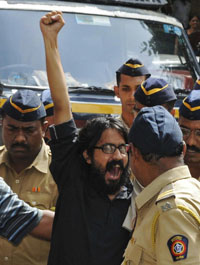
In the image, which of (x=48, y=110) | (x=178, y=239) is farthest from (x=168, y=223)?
(x=48, y=110)

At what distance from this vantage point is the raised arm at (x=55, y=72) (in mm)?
3564

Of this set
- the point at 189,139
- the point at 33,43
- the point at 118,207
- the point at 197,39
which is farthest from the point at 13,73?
the point at 197,39

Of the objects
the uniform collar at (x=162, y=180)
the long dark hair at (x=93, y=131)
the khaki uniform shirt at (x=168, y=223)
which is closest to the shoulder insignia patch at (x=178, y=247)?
the khaki uniform shirt at (x=168, y=223)

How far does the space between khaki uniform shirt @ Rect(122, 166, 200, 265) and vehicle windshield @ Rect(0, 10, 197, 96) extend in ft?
11.8

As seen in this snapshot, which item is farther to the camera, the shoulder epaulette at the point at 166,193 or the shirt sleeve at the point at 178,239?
the shoulder epaulette at the point at 166,193

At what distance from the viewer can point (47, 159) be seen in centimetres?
427

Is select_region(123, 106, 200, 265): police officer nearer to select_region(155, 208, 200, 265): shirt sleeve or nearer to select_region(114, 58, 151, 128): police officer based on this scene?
select_region(155, 208, 200, 265): shirt sleeve

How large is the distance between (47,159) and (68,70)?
2.37 metres

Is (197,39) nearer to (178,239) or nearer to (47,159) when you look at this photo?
(47,159)

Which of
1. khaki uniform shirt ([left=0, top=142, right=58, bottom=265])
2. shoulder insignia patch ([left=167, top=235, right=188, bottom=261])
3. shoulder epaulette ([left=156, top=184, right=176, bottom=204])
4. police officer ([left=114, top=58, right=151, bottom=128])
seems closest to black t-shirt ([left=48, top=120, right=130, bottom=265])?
khaki uniform shirt ([left=0, top=142, right=58, bottom=265])

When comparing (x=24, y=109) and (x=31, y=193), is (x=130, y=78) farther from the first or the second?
(x=31, y=193)

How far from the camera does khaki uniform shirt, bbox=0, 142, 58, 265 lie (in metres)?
3.90

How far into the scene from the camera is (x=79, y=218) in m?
3.43

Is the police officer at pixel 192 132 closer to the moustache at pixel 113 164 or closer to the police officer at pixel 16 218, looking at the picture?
the moustache at pixel 113 164
